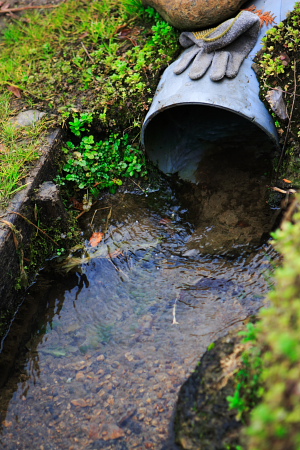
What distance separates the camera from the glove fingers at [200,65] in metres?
3.35

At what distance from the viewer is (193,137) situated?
4.15 m

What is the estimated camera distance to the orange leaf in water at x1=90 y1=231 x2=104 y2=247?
3592mm

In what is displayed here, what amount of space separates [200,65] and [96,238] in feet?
5.44

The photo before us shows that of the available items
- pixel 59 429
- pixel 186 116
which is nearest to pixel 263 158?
Answer: pixel 186 116

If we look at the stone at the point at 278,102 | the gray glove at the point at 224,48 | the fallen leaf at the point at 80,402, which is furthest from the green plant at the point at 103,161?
the fallen leaf at the point at 80,402

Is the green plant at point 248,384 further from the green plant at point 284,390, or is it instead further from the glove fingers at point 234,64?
the glove fingers at point 234,64

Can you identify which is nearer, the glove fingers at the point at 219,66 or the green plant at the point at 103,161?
the glove fingers at the point at 219,66

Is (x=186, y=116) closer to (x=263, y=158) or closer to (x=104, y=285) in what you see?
(x=263, y=158)

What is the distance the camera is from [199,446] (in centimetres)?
204

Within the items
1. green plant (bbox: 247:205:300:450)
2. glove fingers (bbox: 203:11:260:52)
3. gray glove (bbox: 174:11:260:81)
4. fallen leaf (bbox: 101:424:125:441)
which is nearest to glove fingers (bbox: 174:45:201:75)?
gray glove (bbox: 174:11:260:81)

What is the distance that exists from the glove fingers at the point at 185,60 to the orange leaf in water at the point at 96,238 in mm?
1507

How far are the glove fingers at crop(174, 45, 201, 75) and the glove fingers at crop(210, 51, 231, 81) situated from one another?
0.21 m

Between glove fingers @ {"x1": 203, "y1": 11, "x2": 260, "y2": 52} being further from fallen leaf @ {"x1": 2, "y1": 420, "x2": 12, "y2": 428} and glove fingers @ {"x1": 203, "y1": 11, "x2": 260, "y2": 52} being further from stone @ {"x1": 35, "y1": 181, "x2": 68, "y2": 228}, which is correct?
fallen leaf @ {"x1": 2, "y1": 420, "x2": 12, "y2": 428}

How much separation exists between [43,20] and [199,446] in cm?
466
